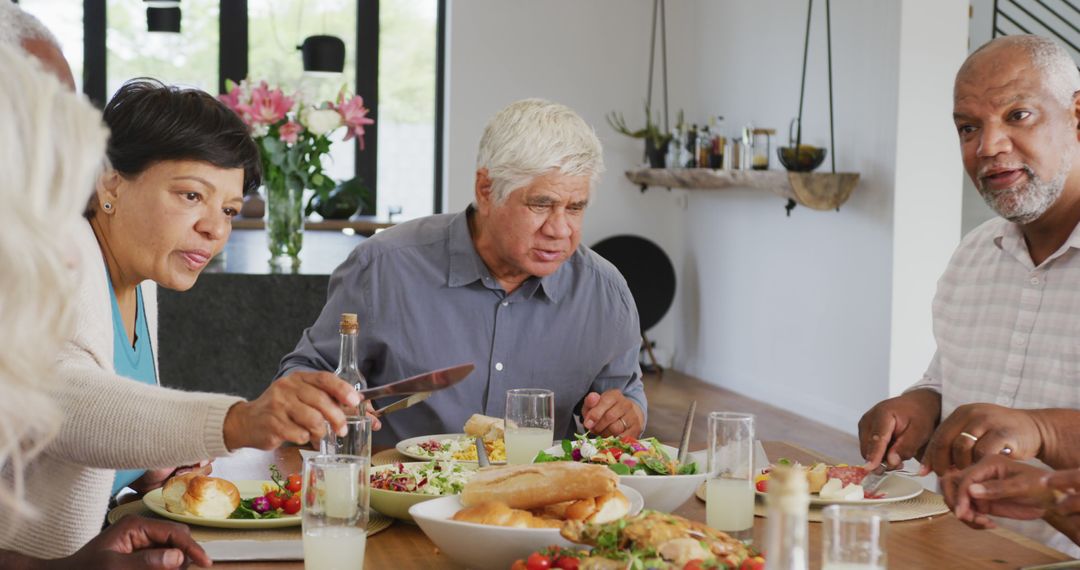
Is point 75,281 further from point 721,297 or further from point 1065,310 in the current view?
point 721,297

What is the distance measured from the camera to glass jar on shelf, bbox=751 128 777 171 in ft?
20.3

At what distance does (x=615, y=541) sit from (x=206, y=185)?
3.39 feet

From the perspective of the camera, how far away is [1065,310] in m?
2.25

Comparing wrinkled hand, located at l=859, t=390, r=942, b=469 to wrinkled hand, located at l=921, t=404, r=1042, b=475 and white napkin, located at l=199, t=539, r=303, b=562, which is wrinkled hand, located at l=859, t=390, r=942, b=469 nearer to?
wrinkled hand, located at l=921, t=404, r=1042, b=475

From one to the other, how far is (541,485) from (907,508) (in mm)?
652

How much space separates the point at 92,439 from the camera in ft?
4.83

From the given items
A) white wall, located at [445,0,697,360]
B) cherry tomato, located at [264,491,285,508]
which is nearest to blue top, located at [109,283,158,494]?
cherry tomato, located at [264,491,285,508]

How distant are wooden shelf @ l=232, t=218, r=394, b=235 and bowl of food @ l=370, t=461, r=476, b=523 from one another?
5.08 m

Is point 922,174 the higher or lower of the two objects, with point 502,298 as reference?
higher

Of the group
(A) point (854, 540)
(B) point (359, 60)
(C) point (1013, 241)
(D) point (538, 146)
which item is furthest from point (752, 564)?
(B) point (359, 60)

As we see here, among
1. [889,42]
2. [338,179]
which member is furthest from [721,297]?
[338,179]

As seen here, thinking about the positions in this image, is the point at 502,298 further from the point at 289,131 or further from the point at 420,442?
the point at 289,131

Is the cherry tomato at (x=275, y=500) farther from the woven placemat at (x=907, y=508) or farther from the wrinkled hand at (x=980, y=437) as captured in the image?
the wrinkled hand at (x=980, y=437)

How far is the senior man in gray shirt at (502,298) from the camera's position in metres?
2.38
